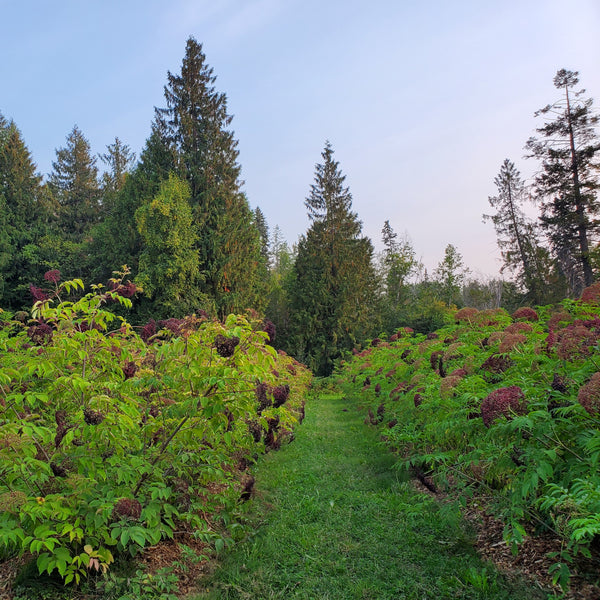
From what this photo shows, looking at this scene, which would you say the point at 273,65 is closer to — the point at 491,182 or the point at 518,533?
the point at 518,533

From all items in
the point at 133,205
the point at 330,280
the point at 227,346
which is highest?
the point at 133,205

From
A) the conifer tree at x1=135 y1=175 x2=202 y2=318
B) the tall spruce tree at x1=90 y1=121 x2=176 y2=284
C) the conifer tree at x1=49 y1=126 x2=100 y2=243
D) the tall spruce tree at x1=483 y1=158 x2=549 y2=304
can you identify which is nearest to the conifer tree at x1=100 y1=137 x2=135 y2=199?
the conifer tree at x1=49 y1=126 x2=100 y2=243

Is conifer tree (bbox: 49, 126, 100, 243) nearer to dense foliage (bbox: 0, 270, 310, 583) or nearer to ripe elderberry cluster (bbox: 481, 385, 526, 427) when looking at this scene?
dense foliage (bbox: 0, 270, 310, 583)

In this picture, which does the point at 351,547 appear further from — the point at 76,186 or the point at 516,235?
the point at 76,186

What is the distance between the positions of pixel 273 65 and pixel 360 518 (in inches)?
404

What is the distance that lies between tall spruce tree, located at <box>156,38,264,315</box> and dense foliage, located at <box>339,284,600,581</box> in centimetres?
1532

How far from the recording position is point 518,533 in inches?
71.8

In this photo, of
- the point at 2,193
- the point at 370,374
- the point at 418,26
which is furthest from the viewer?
the point at 2,193

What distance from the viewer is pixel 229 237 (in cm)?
1939

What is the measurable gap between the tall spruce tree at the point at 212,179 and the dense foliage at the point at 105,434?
16.3m

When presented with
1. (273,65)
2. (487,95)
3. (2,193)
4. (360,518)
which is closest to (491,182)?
(487,95)

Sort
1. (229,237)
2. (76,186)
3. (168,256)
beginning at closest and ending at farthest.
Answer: (168,256)
(229,237)
(76,186)

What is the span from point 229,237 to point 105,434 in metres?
18.0

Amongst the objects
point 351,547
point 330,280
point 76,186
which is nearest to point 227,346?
point 351,547
